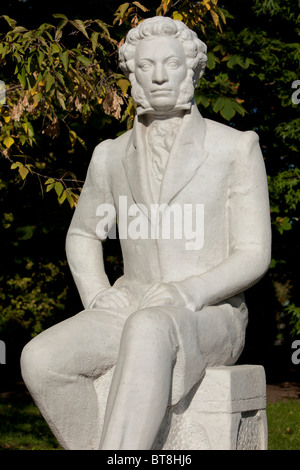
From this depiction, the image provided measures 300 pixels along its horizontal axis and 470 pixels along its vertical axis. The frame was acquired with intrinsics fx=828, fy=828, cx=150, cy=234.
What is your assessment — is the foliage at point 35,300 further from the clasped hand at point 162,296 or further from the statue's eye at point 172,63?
the clasped hand at point 162,296

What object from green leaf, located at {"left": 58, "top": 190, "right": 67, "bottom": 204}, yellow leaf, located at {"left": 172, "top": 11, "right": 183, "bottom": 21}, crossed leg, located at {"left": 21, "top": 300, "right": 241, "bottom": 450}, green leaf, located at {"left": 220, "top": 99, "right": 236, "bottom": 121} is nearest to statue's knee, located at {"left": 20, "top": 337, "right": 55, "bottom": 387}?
crossed leg, located at {"left": 21, "top": 300, "right": 241, "bottom": 450}

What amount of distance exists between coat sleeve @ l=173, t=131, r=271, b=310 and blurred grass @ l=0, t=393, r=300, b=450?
4.37 m

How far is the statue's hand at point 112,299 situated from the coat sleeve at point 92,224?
21 centimetres

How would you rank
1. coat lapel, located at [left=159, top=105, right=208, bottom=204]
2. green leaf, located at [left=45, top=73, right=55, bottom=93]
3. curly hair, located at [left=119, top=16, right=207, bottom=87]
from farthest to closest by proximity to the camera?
1. green leaf, located at [left=45, top=73, right=55, bottom=93]
2. curly hair, located at [left=119, top=16, right=207, bottom=87]
3. coat lapel, located at [left=159, top=105, right=208, bottom=204]

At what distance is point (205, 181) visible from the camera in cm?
391

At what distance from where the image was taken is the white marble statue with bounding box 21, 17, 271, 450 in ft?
11.7

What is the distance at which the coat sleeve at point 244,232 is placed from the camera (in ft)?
12.3

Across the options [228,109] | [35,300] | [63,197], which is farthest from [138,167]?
[35,300]

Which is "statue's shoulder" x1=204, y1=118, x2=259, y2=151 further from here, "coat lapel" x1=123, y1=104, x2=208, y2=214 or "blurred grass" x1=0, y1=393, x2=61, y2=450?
"blurred grass" x1=0, y1=393, x2=61, y2=450

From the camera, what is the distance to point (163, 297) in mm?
3570

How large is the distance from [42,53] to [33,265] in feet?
18.3
